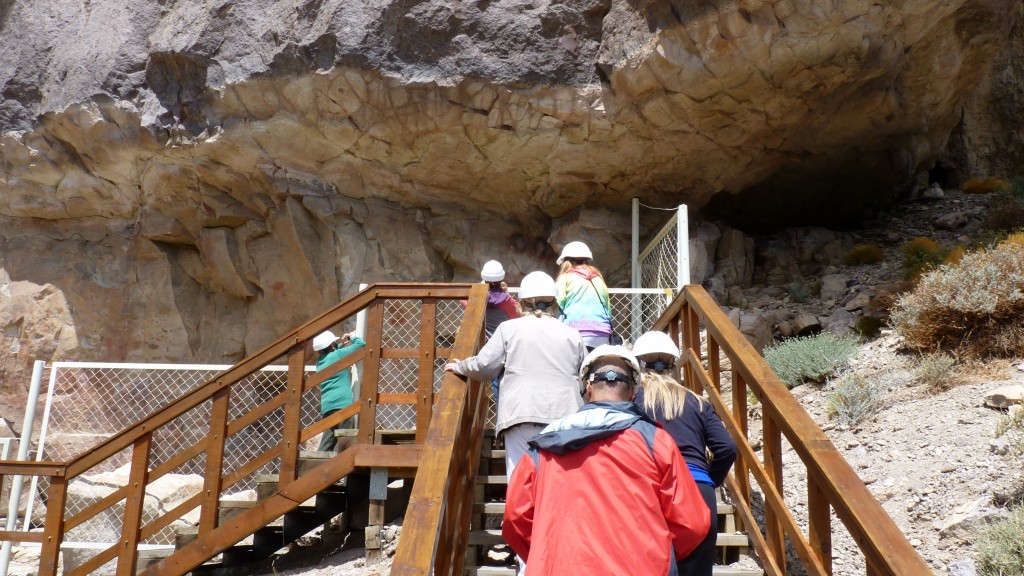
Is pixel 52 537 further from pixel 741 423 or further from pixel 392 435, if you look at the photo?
pixel 741 423

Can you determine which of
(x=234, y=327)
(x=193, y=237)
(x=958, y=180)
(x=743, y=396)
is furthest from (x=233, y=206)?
(x=958, y=180)

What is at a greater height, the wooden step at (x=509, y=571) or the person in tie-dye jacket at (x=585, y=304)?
the person in tie-dye jacket at (x=585, y=304)

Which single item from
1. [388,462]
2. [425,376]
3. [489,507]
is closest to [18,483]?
[388,462]

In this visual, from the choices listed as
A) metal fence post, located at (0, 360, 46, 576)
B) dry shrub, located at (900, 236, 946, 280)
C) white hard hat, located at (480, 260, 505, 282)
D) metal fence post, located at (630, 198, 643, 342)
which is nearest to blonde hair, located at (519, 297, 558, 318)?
white hard hat, located at (480, 260, 505, 282)

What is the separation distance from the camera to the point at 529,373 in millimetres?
3883

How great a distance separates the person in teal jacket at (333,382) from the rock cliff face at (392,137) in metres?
3.40

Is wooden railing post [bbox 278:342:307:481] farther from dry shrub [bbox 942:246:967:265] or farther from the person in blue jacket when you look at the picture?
dry shrub [bbox 942:246:967:265]

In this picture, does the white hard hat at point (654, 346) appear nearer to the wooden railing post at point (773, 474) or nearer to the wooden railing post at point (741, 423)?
the wooden railing post at point (773, 474)

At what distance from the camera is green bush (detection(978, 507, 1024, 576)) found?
4.13 meters

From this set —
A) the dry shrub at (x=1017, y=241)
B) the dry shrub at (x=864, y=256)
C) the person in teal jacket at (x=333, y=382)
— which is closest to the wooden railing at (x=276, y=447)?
the person in teal jacket at (x=333, y=382)

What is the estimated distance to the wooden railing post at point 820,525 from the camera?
3.28 meters

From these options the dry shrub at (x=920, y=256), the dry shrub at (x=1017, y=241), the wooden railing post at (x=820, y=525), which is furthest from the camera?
the dry shrub at (x=920, y=256)

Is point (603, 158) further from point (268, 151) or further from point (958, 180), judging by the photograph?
point (958, 180)

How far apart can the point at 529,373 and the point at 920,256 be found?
25.0 ft
